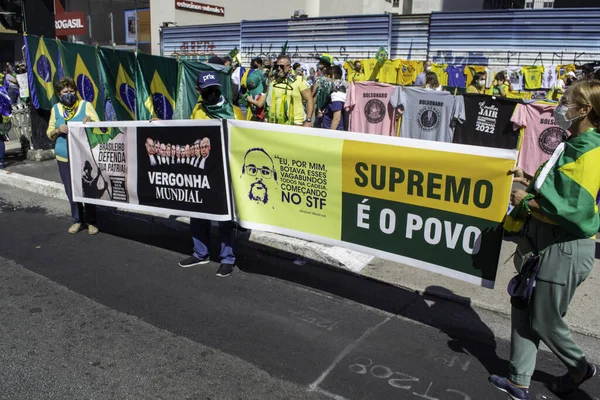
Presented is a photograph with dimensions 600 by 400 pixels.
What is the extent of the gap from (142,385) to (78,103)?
4.24m

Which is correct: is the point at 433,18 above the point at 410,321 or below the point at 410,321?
above

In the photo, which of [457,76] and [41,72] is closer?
[41,72]

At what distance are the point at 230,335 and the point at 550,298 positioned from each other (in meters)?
2.33

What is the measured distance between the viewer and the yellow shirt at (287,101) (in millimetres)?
7977

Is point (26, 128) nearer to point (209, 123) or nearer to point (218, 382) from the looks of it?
point (209, 123)

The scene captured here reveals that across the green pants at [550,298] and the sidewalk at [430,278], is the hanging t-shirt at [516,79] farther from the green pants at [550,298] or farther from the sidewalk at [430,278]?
the green pants at [550,298]

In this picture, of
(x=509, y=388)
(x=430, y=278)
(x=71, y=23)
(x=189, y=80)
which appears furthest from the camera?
(x=71, y=23)

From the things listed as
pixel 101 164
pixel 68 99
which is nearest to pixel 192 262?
pixel 101 164

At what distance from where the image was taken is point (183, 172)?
5.32 m

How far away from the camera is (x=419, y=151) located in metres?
3.80

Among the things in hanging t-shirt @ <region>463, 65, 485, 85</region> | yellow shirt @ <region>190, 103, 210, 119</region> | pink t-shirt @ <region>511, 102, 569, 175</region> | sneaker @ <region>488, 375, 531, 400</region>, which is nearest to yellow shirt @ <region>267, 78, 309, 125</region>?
yellow shirt @ <region>190, 103, 210, 119</region>

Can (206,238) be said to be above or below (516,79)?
below

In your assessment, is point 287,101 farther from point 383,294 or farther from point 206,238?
point 383,294

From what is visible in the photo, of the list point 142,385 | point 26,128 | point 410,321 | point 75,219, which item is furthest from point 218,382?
point 26,128
